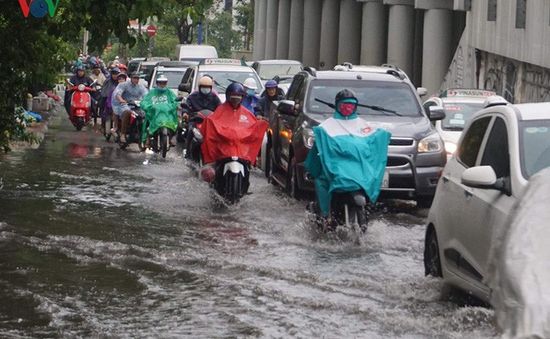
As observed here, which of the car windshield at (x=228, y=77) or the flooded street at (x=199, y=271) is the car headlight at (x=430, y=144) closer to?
the flooded street at (x=199, y=271)

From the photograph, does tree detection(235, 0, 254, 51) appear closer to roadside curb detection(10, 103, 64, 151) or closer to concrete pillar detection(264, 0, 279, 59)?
concrete pillar detection(264, 0, 279, 59)

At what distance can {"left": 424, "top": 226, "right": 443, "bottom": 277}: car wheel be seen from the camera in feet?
35.9

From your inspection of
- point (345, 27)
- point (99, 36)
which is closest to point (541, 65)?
point (99, 36)

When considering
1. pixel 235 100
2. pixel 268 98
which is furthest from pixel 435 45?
pixel 235 100

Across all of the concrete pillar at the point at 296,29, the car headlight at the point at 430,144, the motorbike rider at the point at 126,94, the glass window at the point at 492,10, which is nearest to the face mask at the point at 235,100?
the car headlight at the point at 430,144

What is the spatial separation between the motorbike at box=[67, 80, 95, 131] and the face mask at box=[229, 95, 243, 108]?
16.1 m

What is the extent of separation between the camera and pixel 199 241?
1392cm

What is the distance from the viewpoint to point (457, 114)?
73.7 feet

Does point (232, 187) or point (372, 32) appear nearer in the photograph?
point (232, 187)

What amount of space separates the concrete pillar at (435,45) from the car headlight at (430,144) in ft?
115

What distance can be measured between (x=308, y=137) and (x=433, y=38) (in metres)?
36.0

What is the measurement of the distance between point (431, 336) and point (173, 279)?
2893mm

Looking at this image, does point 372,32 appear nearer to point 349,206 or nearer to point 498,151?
point 349,206

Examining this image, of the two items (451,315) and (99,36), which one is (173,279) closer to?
(451,315)
